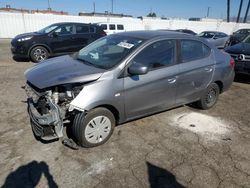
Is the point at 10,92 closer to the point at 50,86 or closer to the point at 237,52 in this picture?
the point at 50,86

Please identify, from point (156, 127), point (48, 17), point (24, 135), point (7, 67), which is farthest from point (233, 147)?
point (48, 17)

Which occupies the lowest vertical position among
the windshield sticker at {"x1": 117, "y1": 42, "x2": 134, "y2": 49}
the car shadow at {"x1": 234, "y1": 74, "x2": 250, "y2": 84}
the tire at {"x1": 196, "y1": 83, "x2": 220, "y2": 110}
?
the car shadow at {"x1": 234, "y1": 74, "x2": 250, "y2": 84}

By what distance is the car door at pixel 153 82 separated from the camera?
351cm

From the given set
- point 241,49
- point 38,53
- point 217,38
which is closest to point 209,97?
point 241,49

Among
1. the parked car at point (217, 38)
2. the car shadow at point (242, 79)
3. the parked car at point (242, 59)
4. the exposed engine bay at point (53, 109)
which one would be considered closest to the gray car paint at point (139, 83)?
the exposed engine bay at point (53, 109)

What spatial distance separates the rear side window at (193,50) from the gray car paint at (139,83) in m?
0.10

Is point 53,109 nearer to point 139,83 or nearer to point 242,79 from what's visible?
point 139,83

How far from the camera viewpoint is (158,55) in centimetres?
379

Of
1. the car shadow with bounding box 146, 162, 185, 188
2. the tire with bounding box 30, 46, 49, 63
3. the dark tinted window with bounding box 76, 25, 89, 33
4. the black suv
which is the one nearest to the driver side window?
the black suv

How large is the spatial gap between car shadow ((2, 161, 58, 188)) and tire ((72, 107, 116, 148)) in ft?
1.97

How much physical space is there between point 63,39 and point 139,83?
6.60 metres

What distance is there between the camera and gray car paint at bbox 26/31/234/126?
314cm

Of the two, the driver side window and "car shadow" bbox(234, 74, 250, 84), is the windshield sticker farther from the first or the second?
the driver side window

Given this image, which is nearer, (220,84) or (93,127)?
(93,127)
